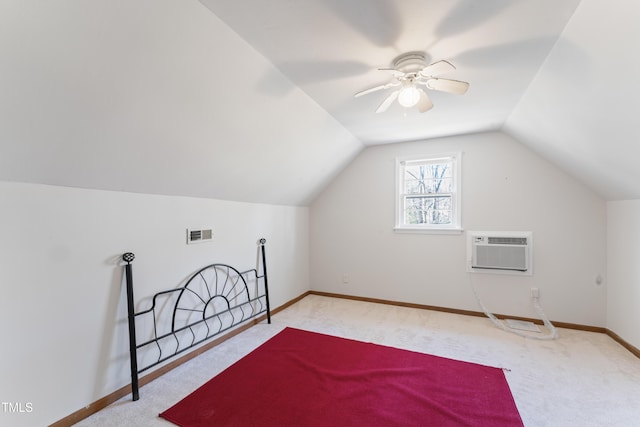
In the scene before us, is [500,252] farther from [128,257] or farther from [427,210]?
[128,257]

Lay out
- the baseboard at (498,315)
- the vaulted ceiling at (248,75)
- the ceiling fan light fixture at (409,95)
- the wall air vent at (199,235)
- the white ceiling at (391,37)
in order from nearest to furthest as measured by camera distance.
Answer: the vaulted ceiling at (248,75)
the white ceiling at (391,37)
the ceiling fan light fixture at (409,95)
the wall air vent at (199,235)
the baseboard at (498,315)

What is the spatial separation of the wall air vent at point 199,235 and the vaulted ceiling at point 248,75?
378 mm

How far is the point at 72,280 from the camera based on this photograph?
1.73m

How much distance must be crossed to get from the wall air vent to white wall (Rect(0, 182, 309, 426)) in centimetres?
6

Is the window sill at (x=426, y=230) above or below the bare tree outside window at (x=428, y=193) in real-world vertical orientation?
below

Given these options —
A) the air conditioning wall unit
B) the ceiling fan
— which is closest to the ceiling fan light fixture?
the ceiling fan

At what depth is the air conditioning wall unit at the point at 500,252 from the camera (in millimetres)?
3287

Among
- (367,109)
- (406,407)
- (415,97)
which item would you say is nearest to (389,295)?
(406,407)

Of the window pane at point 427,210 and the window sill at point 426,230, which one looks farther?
the window pane at point 427,210

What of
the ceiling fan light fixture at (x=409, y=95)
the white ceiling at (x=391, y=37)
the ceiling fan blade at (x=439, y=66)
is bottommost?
the ceiling fan light fixture at (x=409, y=95)

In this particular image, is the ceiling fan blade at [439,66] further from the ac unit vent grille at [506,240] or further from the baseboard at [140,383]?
the baseboard at [140,383]

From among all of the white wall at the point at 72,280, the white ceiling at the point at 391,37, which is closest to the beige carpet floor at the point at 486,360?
the white wall at the point at 72,280

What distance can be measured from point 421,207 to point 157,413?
3.61m

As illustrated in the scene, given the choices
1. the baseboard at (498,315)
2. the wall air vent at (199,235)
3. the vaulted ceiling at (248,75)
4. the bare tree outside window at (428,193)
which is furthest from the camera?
the bare tree outside window at (428,193)
